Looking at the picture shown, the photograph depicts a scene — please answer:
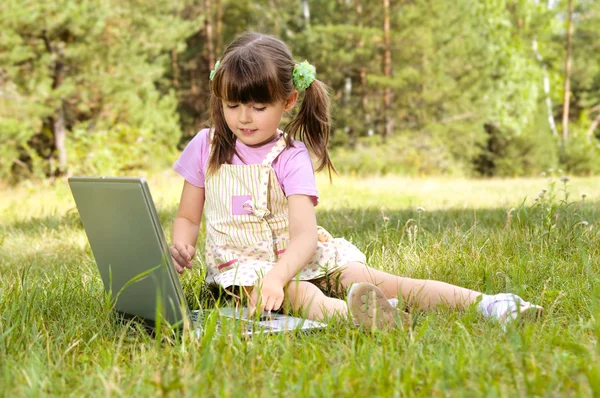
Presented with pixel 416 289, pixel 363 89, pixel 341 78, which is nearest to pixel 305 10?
pixel 341 78

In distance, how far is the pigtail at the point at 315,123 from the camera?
9.26ft

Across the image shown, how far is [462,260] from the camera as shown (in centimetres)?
302

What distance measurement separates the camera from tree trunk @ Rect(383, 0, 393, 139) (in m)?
18.9

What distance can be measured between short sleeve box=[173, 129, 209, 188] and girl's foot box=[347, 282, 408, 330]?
100cm

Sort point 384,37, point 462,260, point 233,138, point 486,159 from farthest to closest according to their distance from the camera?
point 486,159
point 384,37
point 462,260
point 233,138

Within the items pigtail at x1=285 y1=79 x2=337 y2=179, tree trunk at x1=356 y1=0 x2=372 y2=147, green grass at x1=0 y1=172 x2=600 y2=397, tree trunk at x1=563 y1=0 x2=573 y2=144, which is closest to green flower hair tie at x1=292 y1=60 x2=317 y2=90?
pigtail at x1=285 y1=79 x2=337 y2=179

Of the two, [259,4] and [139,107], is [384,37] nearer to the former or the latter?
[259,4]

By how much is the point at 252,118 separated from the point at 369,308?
0.89 metres

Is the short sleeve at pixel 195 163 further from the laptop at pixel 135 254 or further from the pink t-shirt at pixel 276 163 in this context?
the laptop at pixel 135 254

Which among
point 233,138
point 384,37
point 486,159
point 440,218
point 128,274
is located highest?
point 384,37

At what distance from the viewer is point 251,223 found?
2684mm

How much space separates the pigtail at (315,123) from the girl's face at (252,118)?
6.9 inches

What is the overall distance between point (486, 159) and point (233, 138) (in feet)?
70.5

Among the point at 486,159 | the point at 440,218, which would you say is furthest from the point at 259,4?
the point at 440,218
